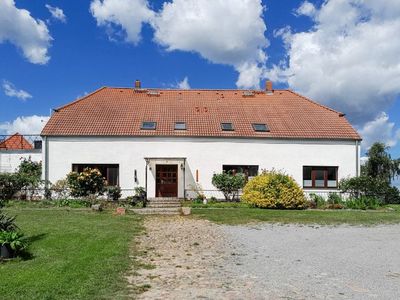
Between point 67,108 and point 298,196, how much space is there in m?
17.6

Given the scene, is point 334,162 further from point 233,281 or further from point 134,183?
point 233,281

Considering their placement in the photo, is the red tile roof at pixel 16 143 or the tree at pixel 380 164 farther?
the red tile roof at pixel 16 143

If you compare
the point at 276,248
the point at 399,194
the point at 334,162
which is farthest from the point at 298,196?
the point at 276,248

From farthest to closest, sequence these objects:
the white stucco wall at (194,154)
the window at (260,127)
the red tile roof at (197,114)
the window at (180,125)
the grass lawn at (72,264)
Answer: the window at (260,127)
the window at (180,125)
the red tile roof at (197,114)
the white stucco wall at (194,154)
the grass lawn at (72,264)

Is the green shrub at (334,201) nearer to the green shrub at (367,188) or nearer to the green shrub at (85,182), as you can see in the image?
the green shrub at (367,188)

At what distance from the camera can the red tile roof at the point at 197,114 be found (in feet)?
95.9

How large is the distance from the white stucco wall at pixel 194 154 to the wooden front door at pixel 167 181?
0.40 meters

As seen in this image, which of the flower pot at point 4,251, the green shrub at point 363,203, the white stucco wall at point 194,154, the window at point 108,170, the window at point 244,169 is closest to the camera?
the flower pot at point 4,251

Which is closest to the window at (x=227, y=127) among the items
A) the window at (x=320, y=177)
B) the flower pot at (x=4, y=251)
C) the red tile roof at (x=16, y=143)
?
the window at (x=320, y=177)

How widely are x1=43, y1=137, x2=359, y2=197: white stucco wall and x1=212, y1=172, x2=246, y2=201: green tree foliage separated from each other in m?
0.95

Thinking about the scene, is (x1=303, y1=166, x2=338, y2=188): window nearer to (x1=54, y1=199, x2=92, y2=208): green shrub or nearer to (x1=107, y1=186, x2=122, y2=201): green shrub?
(x1=107, y1=186, x2=122, y2=201): green shrub

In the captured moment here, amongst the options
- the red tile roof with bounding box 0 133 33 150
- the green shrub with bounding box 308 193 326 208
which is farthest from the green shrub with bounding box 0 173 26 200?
the green shrub with bounding box 308 193 326 208

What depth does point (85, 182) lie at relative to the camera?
2589 cm

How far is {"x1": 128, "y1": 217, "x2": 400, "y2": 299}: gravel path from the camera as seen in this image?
286 inches
